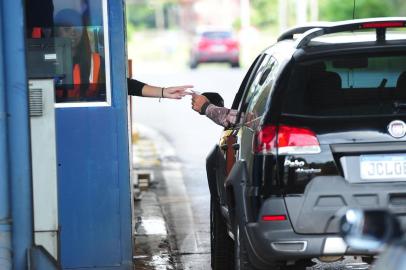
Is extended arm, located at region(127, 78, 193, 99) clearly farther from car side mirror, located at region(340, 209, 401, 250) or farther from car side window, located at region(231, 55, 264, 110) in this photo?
car side mirror, located at region(340, 209, 401, 250)

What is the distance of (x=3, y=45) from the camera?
6082mm

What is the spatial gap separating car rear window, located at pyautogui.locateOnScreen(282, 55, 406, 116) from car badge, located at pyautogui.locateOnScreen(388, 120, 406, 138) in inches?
4.6

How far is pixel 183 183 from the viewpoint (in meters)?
14.0

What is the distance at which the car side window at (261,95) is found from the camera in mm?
6344

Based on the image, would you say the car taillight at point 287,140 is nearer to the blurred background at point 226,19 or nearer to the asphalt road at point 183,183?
the asphalt road at point 183,183

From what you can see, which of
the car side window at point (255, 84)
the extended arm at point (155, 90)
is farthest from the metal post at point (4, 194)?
the extended arm at point (155, 90)

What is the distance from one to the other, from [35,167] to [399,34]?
250 cm

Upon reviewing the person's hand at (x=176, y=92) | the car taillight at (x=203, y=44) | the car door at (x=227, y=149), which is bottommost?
the car taillight at (x=203, y=44)

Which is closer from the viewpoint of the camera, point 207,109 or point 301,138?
point 301,138

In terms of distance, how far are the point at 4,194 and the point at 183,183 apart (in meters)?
7.99

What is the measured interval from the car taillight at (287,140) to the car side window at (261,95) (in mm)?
222

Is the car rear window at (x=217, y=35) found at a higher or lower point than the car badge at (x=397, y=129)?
lower

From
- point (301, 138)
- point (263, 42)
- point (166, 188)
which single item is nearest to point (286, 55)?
point (301, 138)

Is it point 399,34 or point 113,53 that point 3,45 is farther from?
point 399,34
